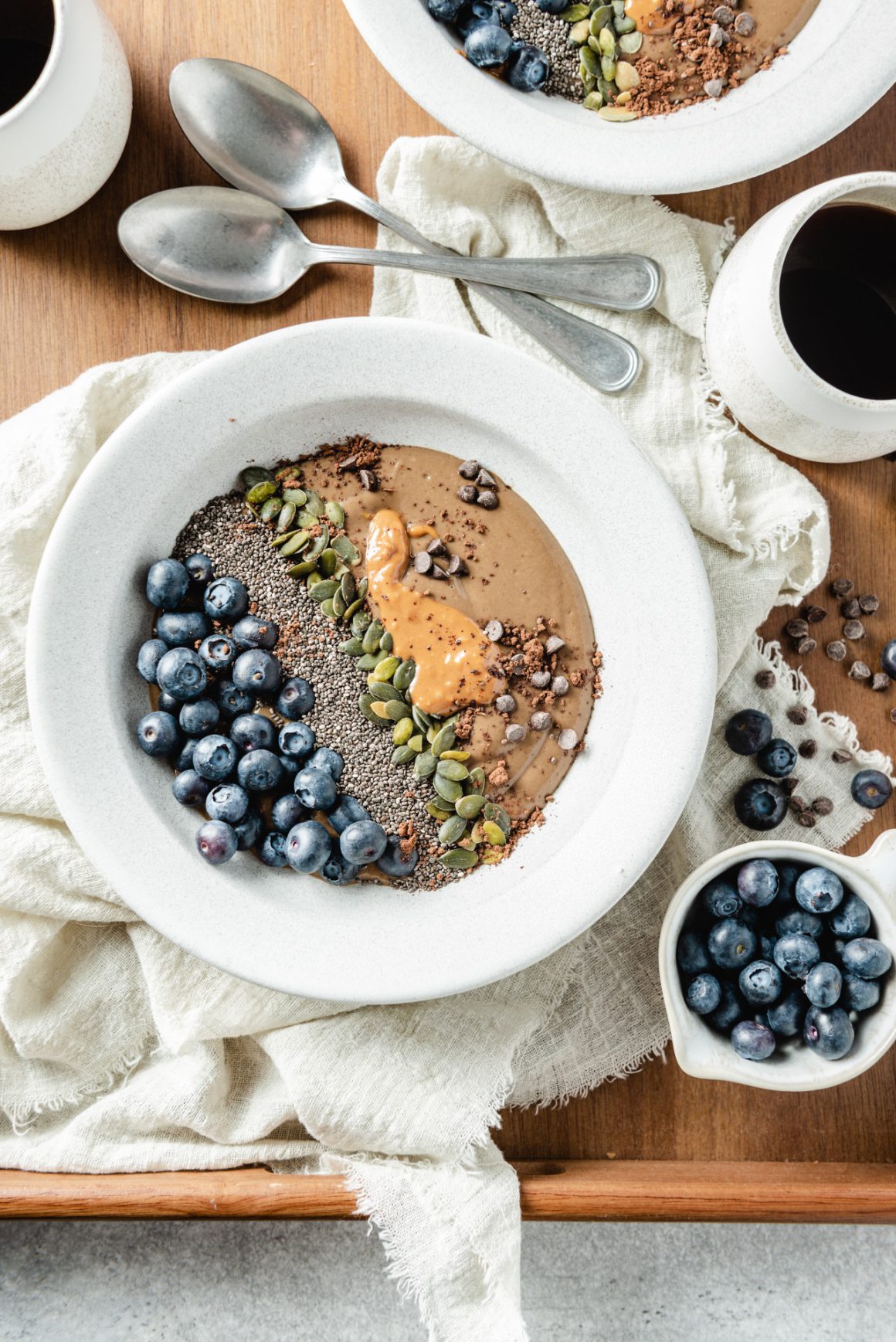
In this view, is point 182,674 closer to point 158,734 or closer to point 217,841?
point 158,734

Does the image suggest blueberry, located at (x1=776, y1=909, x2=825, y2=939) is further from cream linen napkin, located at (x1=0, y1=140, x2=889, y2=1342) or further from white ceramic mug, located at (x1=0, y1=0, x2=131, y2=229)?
white ceramic mug, located at (x1=0, y1=0, x2=131, y2=229)

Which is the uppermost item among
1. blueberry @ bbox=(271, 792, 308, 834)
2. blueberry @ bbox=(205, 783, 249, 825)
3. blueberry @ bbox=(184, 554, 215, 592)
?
blueberry @ bbox=(184, 554, 215, 592)

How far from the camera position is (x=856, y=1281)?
1427 mm

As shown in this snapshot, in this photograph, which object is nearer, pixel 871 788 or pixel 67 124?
pixel 67 124

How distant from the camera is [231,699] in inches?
44.0

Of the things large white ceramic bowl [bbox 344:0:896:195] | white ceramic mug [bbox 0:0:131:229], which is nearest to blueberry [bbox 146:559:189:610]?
white ceramic mug [bbox 0:0:131:229]

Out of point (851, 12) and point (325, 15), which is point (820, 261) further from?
point (325, 15)

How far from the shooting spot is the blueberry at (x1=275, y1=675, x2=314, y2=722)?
111cm

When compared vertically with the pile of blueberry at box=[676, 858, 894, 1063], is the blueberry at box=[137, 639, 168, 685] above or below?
above

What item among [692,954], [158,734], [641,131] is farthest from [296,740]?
[641,131]

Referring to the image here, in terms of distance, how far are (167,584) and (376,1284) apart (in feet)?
3.20

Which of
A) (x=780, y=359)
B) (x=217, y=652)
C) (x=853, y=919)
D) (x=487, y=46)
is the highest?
(x=487, y=46)

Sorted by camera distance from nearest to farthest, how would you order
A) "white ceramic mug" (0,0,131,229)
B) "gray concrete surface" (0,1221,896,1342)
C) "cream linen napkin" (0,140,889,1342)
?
"white ceramic mug" (0,0,131,229), "cream linen napkin" (0,140,889,1342), "gray concrete surface" (0,1221,896,1342)

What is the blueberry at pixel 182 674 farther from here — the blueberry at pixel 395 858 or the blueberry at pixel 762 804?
the blueberry at pixel 762 804
